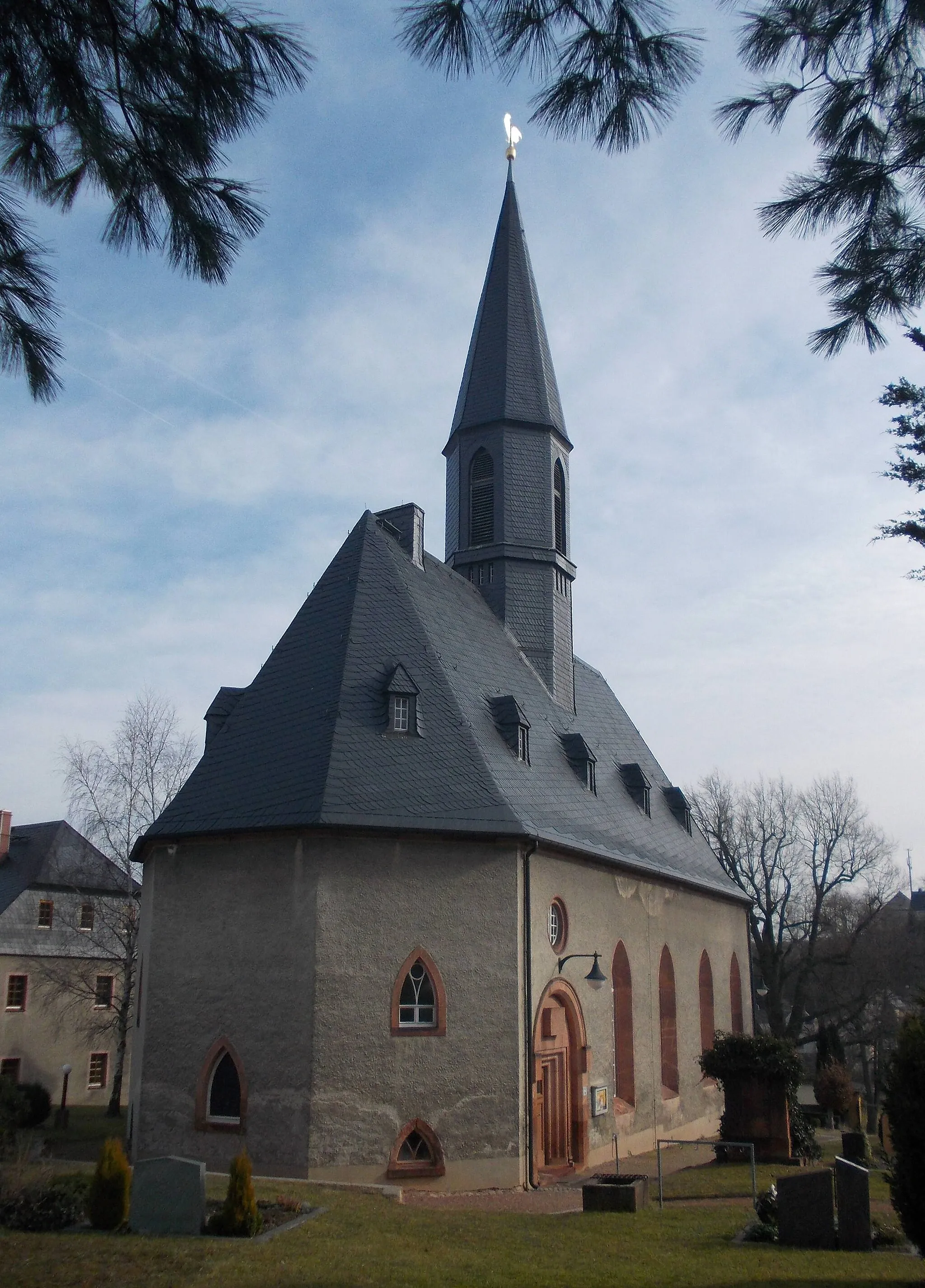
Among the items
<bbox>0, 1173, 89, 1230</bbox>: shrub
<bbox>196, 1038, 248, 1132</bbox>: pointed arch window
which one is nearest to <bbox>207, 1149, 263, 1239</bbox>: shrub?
<bbox>0, 1173, 89, 1230</bbox>: shrub

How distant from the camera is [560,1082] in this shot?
18328 millimetres

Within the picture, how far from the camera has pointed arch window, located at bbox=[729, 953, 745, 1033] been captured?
2942 centimetres

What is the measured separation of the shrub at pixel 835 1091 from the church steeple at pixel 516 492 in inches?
566

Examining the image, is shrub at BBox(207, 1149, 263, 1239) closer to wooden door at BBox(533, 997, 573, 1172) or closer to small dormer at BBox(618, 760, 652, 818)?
wooden door at BBox(533, 997, 573, 1172)

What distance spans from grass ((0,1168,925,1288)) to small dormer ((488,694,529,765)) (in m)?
9.16

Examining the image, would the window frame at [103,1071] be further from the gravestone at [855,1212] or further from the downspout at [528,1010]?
the gravestone at [855,1212]

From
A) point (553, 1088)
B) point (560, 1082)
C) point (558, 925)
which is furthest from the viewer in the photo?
point (558, 925)

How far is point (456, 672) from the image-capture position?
20281 mm

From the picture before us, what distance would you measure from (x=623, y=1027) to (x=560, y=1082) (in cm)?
351

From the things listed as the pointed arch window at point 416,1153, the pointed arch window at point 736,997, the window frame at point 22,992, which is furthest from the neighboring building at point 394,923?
the window frame at point 22,992

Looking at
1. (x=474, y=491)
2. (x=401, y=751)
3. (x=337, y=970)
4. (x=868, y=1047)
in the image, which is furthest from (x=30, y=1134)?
(x=868, y=1047)

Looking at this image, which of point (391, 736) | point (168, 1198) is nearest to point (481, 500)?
point (391, 736)

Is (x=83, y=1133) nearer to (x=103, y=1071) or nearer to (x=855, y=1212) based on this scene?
(x=103, y=1071)

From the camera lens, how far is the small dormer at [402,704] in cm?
1798
